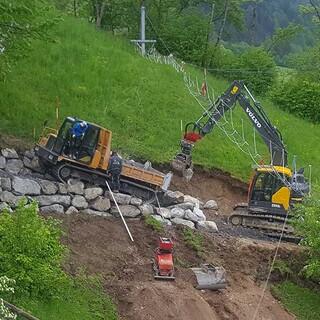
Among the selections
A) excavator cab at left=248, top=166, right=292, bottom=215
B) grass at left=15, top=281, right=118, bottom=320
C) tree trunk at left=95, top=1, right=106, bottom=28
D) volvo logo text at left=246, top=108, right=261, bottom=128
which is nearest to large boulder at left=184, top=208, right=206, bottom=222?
excavator cab at left=248, top=166, right=292, bottom=215

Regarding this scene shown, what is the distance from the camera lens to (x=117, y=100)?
2941cm

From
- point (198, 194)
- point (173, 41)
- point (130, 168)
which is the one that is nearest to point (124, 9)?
point (173, 41)

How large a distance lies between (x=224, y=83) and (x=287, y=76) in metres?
7.91

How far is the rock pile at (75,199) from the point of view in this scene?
64.7 feet

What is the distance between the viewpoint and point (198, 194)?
25.0 metres

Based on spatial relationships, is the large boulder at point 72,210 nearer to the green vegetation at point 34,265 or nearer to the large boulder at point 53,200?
the large boulder at point 53,200

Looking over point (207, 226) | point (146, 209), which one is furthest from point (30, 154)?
point (207, 226)

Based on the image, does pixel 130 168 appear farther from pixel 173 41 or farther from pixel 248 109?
pixel 173 41

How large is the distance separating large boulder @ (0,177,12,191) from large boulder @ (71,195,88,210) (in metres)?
1.79

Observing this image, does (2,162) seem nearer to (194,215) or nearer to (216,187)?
(194,215)

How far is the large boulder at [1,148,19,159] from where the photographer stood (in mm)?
22400

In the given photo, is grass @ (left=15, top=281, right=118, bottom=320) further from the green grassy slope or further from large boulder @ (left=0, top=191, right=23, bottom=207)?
the green grassy slope

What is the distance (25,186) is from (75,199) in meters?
1.43

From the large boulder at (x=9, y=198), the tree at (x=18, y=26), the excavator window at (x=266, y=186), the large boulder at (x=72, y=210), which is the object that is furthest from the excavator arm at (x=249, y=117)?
the large boulder at (x=9, y=198)
